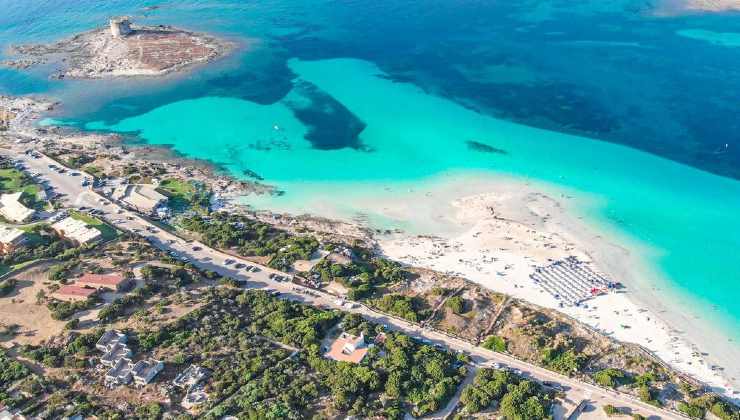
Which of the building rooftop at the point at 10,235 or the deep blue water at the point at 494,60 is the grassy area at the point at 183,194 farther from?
the deep blue water at the point at 494,60

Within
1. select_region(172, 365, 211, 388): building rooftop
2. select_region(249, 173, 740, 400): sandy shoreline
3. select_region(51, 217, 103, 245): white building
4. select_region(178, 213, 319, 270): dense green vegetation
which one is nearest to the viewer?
select_region(172, 365, 211, 388): building rooftop

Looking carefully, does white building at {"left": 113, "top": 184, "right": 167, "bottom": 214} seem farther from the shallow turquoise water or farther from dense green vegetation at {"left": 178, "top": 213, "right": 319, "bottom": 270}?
the shallow turquoise water

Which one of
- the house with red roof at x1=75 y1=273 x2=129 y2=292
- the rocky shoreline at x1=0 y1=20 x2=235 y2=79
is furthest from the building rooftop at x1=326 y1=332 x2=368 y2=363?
the rocky shoreline at x1=0 y1=20 x2=235 y2=79

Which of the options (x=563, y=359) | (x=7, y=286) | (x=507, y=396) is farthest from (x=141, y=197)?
(x=563, y=359)

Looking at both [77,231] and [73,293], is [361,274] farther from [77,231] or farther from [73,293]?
[77,231]

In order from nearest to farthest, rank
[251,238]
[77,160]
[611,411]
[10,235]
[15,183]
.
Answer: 1. [611,411]
2. [10,235]
3. [251,238]
4. [15,183]
5. [77,160]

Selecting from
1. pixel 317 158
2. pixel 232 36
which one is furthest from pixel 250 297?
pixel 232 36
